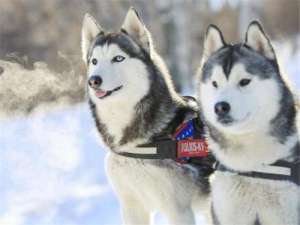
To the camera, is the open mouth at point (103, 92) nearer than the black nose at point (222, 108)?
No

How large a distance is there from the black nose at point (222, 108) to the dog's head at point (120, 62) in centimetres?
70

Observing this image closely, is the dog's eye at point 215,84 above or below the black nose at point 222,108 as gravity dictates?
above

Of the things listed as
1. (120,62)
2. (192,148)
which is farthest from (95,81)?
(192,148)

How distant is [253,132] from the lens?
8.90ft

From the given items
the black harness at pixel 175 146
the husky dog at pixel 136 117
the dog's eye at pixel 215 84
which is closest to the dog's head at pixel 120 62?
the husky dog at pixel 136 117

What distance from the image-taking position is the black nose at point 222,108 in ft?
8.54

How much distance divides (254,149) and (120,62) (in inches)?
33.4

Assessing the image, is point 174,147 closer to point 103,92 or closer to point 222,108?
point 103,92

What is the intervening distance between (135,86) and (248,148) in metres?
0.73

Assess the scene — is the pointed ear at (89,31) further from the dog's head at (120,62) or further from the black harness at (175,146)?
the black harness at (175,146)

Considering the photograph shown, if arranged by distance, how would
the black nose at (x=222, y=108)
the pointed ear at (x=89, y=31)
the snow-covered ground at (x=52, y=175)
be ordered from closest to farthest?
the black nose at (x=222, y=108)
the pointed ear at (x=89, y=31)
the snow-covered ground at (x=52, y=175)

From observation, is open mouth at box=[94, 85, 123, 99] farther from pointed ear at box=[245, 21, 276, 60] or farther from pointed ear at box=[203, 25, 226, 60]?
pointed ear at box=[245, 21, 276, 60]

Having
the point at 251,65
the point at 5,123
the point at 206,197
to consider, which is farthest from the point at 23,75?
the point at 251,65

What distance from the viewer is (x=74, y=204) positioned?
5.21 m
